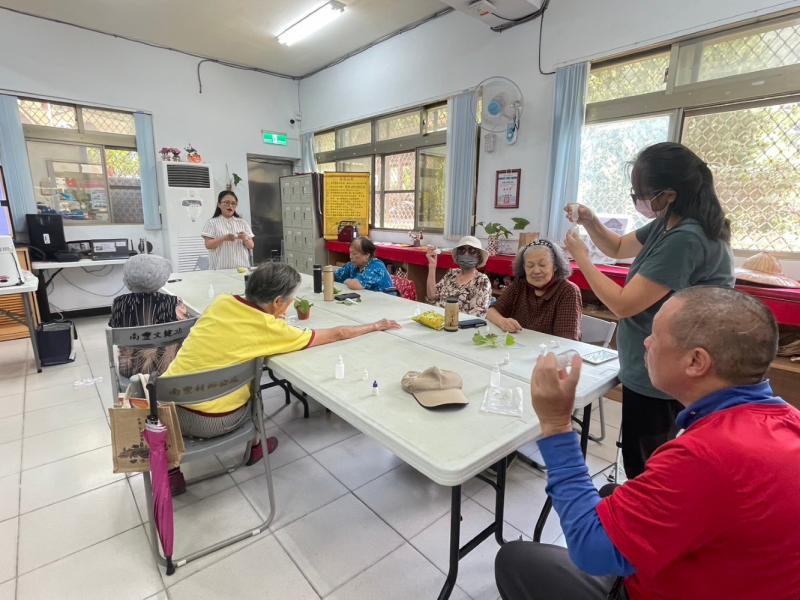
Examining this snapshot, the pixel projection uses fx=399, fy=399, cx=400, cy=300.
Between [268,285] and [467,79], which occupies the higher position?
[467,79]

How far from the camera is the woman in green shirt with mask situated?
1237 mm

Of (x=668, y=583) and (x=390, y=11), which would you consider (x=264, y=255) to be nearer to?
(x=390, y=11)

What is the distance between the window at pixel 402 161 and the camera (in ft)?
16.8

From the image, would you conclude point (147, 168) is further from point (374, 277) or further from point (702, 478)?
point (702, 478)

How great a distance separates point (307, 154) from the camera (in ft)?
22.9

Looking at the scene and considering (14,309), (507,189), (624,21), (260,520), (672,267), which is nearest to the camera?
(672,267)

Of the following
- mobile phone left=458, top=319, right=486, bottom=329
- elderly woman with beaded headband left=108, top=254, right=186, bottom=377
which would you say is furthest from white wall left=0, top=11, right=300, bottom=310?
mobile phone left=458, top=319, right=486, bottom=329

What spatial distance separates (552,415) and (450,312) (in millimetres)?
1286

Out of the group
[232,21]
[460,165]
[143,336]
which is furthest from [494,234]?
[232,21]

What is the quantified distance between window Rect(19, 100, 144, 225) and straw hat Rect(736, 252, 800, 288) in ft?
21.8

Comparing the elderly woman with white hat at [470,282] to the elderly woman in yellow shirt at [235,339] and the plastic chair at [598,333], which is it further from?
the elderly woman in yellow shirt at [235,339]

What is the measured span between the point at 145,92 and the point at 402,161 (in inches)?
140

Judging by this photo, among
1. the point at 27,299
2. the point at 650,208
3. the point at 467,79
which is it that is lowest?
the point at 27,299

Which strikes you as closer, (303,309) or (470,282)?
(303,309)
